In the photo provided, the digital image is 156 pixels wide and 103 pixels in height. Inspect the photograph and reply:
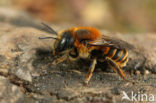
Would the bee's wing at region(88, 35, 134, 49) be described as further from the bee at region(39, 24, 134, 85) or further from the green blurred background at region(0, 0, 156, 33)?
the green blurred background at region(0, 0, 156, 33)

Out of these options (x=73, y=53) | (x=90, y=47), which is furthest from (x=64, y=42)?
(x=90, y=47)

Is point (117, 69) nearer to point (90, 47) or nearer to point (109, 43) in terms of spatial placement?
point (109, 43)

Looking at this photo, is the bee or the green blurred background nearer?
the bee

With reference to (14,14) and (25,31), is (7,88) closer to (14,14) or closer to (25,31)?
(25,31)

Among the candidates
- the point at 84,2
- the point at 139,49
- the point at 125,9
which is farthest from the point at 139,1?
the point at 139,49

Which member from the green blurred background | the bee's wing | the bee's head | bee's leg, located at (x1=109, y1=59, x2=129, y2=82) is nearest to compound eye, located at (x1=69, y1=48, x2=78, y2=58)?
the bee's head

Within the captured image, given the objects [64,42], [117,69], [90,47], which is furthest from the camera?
[90,47]
